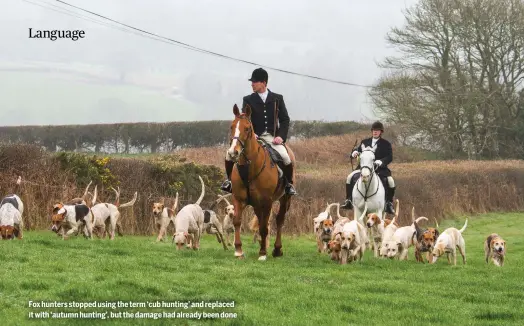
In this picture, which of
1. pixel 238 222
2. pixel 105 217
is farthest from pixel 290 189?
pixel 105 217

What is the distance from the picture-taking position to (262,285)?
941cm

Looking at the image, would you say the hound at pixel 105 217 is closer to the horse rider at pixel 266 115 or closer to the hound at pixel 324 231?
Result: the hound at pixel 324 231

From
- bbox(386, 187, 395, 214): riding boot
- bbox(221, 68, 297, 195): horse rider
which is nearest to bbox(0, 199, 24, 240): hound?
bbox(221, 68, 297, 195): horse rider

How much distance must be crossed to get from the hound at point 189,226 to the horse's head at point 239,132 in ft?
8.02

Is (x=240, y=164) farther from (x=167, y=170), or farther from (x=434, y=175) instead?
(x=434, y=175)

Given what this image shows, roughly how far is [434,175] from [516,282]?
20.1 m

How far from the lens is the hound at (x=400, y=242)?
557 inches

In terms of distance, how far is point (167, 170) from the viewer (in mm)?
23562

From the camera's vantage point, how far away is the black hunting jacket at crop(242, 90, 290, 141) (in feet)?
41.5

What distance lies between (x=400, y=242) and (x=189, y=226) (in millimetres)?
3689

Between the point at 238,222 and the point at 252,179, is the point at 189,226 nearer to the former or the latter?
the point at 238,222

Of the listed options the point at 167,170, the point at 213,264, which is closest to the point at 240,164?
the point at 213,264

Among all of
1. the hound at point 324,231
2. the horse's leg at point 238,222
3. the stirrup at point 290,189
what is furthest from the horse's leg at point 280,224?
the horse's leg at point 238,222

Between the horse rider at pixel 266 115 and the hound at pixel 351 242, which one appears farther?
the horse rider at pixel 266 115
